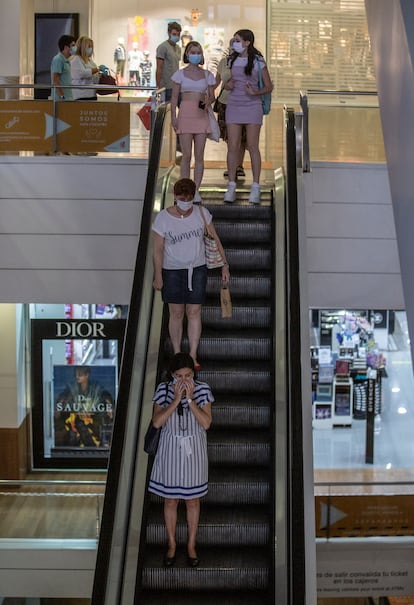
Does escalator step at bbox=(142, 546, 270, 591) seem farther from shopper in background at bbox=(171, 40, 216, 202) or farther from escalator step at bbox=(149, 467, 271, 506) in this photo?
shopper in background at bbox=(171, 40, 216, 202)

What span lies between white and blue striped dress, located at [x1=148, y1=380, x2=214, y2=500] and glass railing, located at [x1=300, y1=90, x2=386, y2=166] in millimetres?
4629

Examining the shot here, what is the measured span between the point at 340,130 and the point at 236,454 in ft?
14.3

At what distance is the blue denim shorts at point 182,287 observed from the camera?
21.2ft

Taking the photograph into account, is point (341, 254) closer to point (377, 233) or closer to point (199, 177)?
point (377, 233)

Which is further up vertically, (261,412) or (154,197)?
(154,197)

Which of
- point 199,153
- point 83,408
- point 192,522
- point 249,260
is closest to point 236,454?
point 192,522

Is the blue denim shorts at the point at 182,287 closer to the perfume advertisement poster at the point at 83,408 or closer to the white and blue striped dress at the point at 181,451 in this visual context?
the white and blue striped dress at the point at 181,451

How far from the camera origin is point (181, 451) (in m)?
5.20

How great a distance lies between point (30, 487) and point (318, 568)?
3.62m

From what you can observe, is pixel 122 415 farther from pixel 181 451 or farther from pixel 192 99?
pixel 192 99

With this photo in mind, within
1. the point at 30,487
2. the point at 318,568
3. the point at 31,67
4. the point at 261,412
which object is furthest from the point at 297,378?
the point at 31,67

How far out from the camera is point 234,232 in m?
7.84

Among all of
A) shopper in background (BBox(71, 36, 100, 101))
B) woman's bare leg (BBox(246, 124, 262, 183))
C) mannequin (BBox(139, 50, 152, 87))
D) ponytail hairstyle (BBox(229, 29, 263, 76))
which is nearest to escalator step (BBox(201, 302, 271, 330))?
woman's bare leg (BBox(246, 124, 262, 183))

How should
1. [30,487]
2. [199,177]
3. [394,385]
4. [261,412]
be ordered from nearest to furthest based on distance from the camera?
[261,412] < [199,177] < [30,487] < [394,385]
